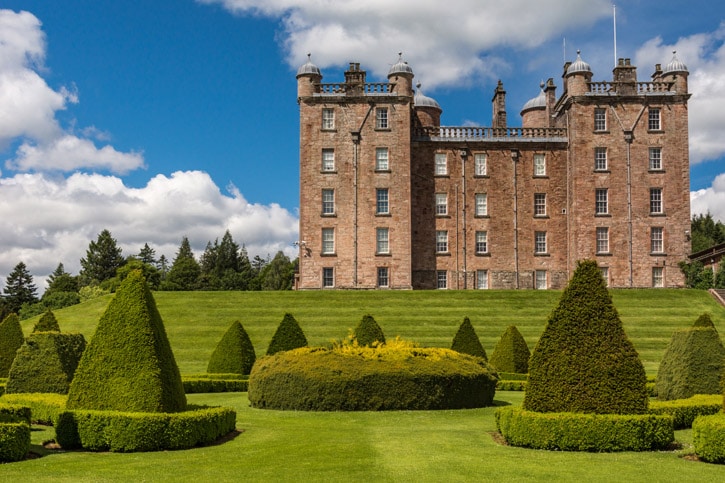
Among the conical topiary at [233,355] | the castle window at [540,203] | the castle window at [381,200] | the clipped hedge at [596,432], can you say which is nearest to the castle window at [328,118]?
the castle window at [381,200]

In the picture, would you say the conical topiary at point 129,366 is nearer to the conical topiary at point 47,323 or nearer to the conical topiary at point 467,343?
the conical topiary at point 47,323

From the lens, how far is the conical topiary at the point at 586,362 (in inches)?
541

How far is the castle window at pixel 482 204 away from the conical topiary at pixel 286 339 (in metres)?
31.0

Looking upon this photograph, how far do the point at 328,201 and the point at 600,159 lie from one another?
19.9 meters

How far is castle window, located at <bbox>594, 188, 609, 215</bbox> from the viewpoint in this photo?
2153 inches

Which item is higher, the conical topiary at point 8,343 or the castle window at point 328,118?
the castle window at point 328,118

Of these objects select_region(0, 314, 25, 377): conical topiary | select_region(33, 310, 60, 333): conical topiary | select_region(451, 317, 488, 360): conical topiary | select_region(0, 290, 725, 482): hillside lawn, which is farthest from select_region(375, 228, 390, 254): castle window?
select_region(33, 310, 60, 333): conical topiary

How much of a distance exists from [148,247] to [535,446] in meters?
110

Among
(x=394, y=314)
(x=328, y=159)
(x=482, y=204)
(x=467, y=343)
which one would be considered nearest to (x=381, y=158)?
(x=328, y=159)

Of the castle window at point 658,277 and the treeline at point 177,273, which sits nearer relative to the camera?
the castle window at point 658,277

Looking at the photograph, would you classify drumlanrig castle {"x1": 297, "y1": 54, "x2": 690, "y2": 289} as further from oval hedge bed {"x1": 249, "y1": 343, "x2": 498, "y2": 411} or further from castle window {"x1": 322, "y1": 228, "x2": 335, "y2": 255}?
oval hedge bed {"x1": 249, "y1": 343, "x2": 498, "y2": 411}

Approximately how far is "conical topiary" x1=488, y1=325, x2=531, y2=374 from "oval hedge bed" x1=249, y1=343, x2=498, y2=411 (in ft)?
24.7

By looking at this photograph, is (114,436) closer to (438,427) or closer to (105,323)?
(105,323)

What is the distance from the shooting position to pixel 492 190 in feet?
184
